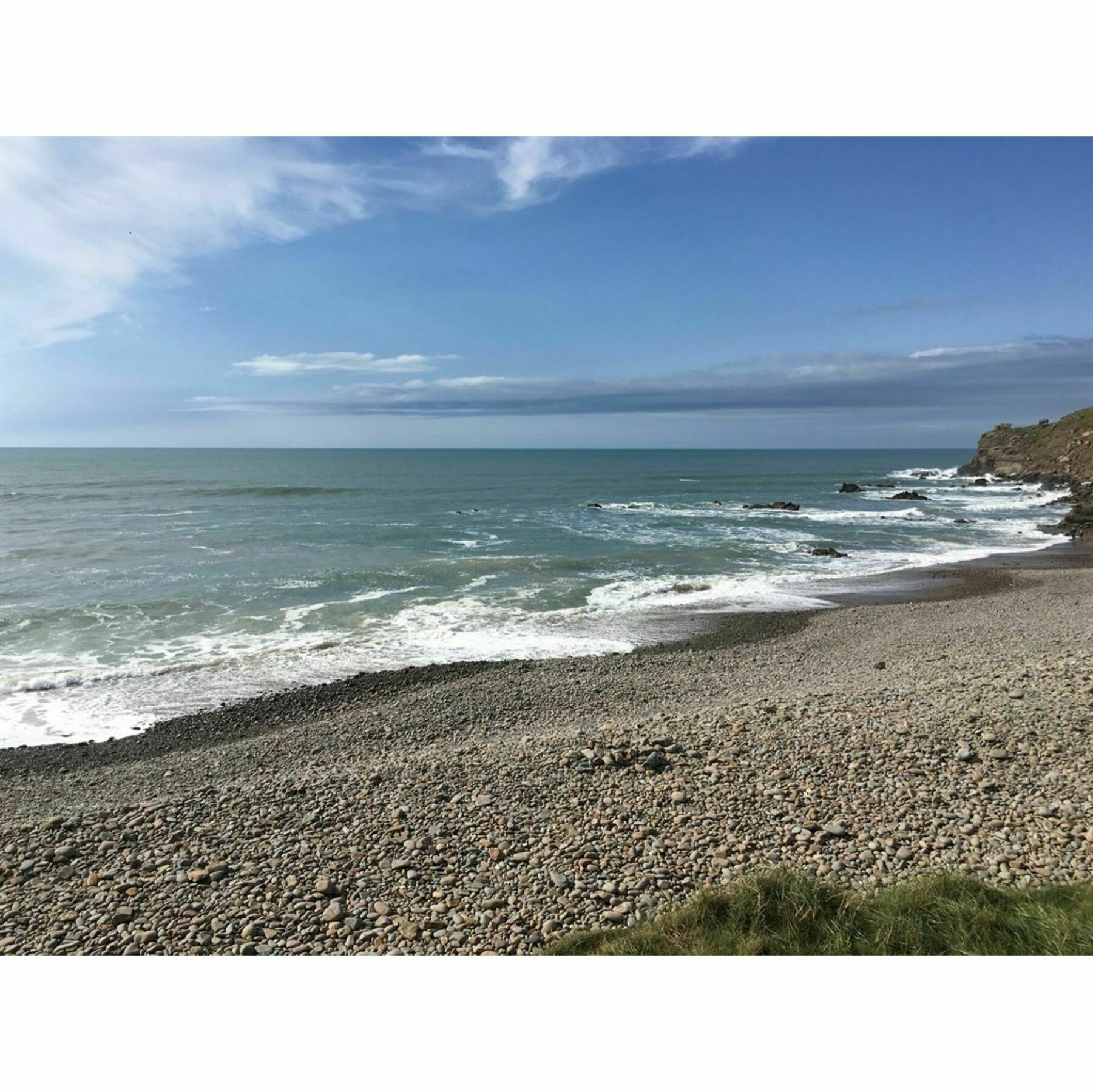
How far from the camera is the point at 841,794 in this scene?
666 centimetres

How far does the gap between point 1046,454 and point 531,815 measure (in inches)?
3091

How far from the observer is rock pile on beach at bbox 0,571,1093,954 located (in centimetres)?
529

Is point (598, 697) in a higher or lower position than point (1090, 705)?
lower

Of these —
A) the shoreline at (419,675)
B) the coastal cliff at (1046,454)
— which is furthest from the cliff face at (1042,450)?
the shoreline at (419,675)

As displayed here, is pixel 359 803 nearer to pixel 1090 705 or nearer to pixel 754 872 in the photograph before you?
pixel 754 872

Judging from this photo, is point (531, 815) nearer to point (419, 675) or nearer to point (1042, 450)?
point (419, 675)

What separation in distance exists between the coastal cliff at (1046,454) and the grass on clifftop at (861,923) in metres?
44.7

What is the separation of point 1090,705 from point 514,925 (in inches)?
311

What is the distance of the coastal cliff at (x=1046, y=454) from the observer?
186 ft

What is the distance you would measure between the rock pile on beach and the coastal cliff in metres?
41.7

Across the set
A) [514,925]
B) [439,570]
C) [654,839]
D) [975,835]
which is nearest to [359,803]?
[514,925]

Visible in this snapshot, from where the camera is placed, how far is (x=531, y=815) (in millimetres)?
6605

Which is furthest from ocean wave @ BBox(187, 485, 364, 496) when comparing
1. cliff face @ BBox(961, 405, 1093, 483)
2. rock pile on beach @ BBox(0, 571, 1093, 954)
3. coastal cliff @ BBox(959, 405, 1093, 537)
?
cliff face @ BBox(961, 405, 1093, 483)

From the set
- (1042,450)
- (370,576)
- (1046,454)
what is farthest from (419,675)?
(1042,450)
